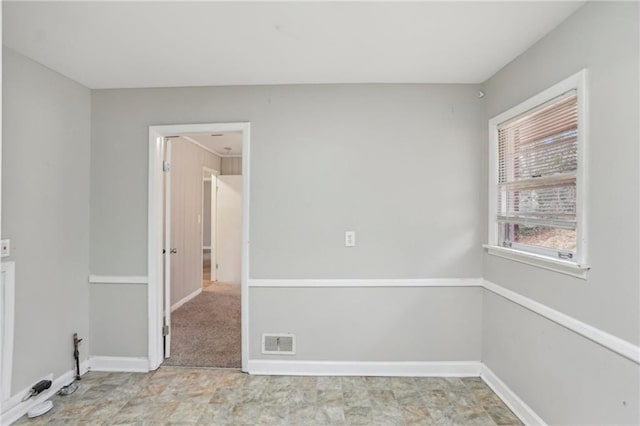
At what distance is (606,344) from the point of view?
1509 millimetres

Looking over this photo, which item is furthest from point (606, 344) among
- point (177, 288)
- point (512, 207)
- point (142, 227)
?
point (177, 288)

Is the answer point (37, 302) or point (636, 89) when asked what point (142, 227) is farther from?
point (636, 89)

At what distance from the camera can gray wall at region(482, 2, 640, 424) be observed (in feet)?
4.61

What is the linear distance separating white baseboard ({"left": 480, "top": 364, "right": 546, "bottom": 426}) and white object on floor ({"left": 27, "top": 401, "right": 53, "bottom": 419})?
3.19 meters

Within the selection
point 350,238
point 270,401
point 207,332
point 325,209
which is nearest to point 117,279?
point 207,332

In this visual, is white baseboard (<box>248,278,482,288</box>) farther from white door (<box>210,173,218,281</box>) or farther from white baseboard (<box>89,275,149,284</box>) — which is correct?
white door (<box>210,173,218,281</box>)

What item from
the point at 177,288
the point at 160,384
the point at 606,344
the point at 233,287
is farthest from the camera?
the point at 233,287

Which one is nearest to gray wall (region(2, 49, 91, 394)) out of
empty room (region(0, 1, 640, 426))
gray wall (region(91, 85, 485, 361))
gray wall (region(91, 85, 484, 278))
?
empty room (region(0, 1, 640, 426))

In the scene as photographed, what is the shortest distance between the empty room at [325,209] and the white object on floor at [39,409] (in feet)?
0.09

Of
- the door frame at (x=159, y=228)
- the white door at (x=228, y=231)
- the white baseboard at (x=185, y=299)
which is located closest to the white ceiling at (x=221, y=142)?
the white door at (x=228, y=231)

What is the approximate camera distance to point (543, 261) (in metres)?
1.91

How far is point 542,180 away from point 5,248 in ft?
11.2

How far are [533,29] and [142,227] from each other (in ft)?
10.3

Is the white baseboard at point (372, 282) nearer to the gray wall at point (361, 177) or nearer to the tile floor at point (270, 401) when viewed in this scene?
the gray wall at point (361, 177)
